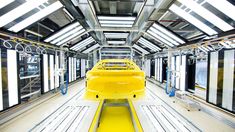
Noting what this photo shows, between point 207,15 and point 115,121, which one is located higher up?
point 207,15

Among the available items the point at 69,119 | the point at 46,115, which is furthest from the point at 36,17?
the point at 69,119

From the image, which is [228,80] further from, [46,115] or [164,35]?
[46,115]

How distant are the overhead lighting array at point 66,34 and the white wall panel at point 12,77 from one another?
171cm

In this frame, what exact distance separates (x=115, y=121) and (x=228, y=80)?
306 cm

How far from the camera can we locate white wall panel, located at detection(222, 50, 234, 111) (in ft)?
11.7

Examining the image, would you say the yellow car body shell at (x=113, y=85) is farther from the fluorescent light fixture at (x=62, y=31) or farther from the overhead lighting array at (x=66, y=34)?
the overhead lighting array at (x=66, y=34)

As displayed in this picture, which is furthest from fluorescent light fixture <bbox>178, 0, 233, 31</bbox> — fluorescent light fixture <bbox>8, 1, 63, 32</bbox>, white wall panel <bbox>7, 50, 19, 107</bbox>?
white wall panel <bbox>7, 50, 19, 107</bbox>

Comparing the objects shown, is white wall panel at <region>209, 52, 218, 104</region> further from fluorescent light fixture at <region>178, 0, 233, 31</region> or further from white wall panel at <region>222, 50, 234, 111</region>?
fluorescent light fixture at <region>178, 0, 233, 31</region>

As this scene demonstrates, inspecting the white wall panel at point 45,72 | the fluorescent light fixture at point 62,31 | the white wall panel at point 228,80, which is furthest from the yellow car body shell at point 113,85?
the white wall panel at point 45,72

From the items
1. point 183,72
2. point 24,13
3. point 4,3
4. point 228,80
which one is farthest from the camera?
point 183,72

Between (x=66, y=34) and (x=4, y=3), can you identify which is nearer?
(x=4, y=3)

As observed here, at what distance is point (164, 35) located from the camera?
5789 mm

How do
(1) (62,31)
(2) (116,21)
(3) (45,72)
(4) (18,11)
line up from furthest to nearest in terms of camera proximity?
(3) (45,72), (1) (62,31), (2) (116,21), (4) (18,11)

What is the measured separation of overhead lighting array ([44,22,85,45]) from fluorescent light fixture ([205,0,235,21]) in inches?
156
